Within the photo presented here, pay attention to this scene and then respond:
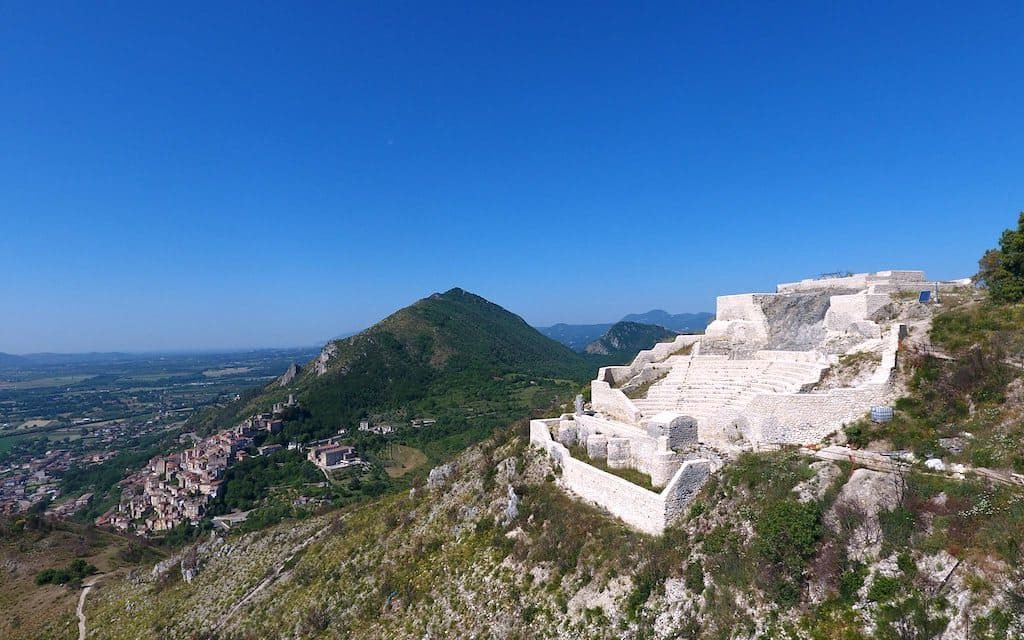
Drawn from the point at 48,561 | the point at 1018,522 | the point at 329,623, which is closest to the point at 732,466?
the point at 1018,522

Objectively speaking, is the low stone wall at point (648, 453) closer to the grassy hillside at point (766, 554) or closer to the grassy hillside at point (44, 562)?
the grassy hillside at point (766, 554)

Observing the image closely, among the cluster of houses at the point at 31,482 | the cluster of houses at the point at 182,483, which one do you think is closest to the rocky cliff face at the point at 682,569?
the cluster of houses at the point at 182,483

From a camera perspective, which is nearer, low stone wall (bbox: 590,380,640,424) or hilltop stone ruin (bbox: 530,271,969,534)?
hilltop stone ruin (bbox: 530,271,969,534)

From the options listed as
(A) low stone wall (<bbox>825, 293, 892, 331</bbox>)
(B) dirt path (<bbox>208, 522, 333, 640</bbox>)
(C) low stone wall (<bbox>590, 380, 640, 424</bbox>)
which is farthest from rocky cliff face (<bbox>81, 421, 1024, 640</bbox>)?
(A) low stone wall (<bbox>825, 293, 892, 331</bbox>)

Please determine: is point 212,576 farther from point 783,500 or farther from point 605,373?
point 783,500

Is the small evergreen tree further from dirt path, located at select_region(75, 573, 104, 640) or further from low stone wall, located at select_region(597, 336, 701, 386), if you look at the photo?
dirt path, located at select_region(75, 573, 104, 640)

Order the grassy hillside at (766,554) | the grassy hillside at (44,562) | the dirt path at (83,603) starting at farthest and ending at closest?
the grassy hillside at (44,562) → the dirt path at (83,603) → the grassy hillside at (766,554)
